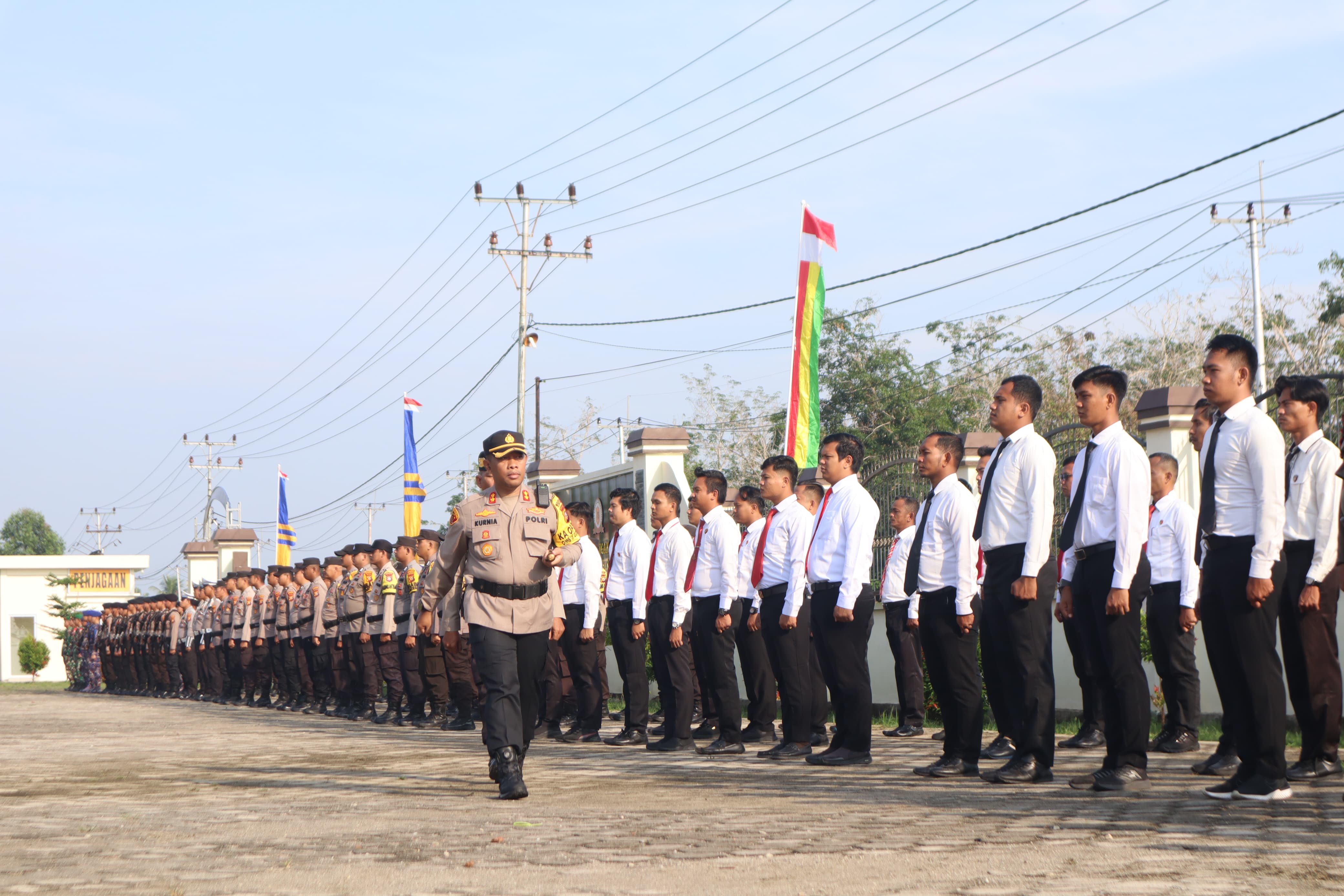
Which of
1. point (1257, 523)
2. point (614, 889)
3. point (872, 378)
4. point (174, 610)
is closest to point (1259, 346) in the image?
point (872, 378)

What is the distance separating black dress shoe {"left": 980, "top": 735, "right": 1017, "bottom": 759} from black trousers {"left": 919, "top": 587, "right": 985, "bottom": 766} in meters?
1.08

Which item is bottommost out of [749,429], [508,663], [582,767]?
[582,767]

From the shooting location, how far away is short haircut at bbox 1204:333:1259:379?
6723mm

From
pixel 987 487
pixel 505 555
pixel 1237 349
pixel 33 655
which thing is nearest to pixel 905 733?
pixel 987 487

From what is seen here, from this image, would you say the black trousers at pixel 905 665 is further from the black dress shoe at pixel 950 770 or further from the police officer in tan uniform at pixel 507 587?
the police officer in tan uniform at pixel 507 587

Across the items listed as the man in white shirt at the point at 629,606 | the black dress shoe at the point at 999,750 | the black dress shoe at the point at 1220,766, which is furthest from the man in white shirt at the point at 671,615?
the black dress shoe at the point at 1220,766

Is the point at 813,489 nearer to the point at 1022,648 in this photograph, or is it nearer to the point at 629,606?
the point at 629,606

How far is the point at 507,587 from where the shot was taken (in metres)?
7.81

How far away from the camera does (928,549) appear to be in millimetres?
8445

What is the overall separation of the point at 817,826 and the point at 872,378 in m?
35.9

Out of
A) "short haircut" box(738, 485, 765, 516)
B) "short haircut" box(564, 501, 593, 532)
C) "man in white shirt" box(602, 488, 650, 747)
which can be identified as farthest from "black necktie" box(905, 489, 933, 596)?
"short haircut" box(564, 501, 593, 532)

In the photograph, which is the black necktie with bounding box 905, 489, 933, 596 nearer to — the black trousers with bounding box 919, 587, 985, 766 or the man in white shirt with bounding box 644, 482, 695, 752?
the black trousers with bounding box 919, 587, 985, 766

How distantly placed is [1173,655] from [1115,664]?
2.39 metres

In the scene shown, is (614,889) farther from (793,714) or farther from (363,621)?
(363,621)
